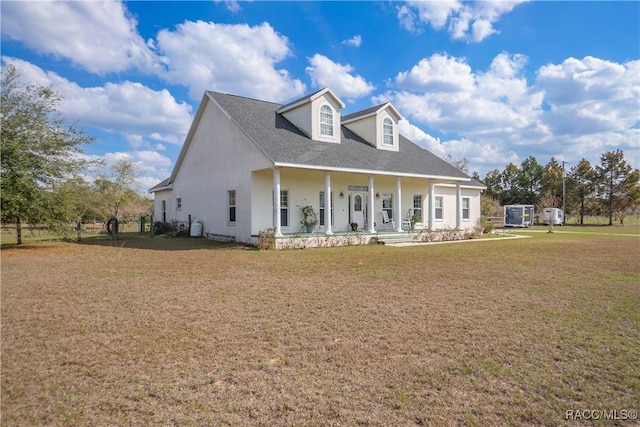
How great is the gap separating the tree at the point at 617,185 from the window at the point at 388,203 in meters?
34.3

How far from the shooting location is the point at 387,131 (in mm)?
20422

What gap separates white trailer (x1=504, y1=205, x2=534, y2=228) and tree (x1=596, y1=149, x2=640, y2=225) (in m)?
12.2

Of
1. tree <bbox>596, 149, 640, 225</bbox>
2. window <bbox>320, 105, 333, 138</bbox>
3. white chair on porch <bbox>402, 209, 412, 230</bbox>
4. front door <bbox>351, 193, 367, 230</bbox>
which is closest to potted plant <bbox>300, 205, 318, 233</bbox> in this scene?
front door <bbox>351, 193, 367, 230</bbox>

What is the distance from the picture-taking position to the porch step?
54.8ft

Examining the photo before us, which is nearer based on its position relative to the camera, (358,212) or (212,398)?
(212,398)

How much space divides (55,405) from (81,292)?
14.7ft

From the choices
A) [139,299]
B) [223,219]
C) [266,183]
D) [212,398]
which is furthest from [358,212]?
[212,398]

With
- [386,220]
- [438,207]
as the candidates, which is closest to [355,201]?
[386,220]

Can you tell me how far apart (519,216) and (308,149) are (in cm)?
2863

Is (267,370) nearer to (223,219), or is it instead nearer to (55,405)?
(55,405)

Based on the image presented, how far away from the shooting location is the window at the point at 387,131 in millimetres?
20234

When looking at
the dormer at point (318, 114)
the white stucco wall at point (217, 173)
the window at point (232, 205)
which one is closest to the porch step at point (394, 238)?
the dormer at point (318, 114)

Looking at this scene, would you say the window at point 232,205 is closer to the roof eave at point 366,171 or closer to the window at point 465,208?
the roof eave at point 366,171

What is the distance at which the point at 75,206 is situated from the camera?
47.5 feet
